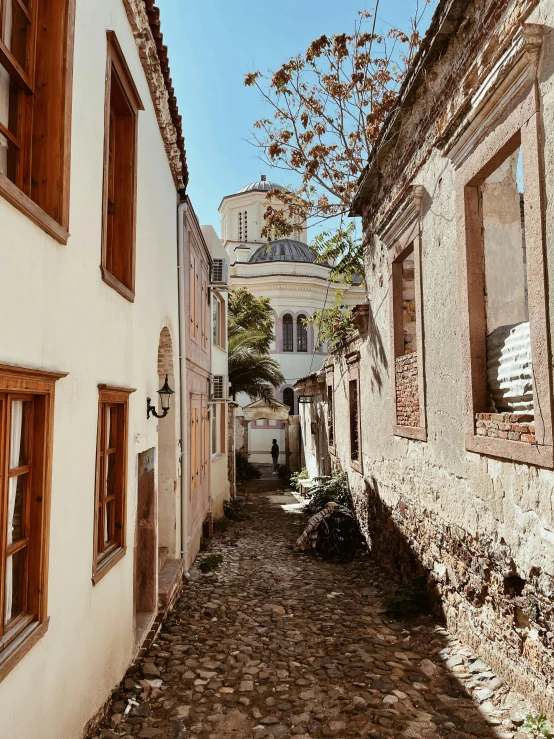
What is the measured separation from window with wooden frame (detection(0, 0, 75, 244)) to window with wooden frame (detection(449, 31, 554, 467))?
9.92 feet

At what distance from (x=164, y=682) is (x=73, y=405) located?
299 cm

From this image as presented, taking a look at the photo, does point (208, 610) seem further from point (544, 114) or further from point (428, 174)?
point (544, 114)

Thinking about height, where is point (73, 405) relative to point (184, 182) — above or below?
below

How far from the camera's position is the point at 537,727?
365 cm

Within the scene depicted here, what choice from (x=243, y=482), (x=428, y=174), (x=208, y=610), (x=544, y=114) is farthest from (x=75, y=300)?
(x=243, y=482)

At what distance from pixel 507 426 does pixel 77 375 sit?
10.5 ft

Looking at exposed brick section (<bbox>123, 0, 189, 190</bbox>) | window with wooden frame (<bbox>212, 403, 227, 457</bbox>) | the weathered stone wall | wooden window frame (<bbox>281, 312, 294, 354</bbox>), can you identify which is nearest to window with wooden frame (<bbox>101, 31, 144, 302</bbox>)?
exposed brick section (<bbox>123, 0, 189, 190</bbox>)

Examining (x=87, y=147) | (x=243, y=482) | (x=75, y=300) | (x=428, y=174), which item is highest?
(x=428, y=174)

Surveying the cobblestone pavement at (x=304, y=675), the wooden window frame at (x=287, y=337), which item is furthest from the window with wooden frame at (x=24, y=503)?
the wooden window frame at (x=287, y=337)

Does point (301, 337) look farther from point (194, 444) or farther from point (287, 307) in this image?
point (194, 444)

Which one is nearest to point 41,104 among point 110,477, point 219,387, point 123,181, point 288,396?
point 123,181

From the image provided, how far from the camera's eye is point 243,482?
2139 centimetres

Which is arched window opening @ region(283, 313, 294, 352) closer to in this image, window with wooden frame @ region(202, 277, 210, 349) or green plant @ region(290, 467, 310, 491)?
green plant @ region(290, 467, 310, 491)

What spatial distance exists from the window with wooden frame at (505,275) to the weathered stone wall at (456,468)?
94 mm
